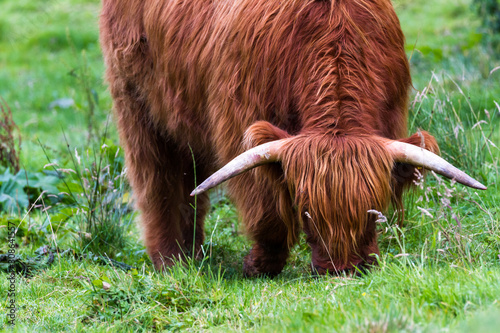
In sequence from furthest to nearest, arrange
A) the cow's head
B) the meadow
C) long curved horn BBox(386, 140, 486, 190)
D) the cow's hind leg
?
the cow's hind leg → the cow's head → long curved horn BBox(386, 140, 486, 190) → the meadow

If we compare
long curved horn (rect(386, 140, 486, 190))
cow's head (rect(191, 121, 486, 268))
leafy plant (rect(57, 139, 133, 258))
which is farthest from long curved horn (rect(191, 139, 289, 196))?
leafy plant (rect(57, 139, 133, 258))

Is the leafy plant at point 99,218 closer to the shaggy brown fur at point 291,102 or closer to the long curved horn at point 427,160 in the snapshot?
the shaggy brown fur at point 291,102

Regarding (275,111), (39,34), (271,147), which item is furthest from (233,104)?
(39,34)

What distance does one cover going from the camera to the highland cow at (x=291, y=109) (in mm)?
3125

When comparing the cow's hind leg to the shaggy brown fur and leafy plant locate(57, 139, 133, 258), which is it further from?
the shaggy brown fur

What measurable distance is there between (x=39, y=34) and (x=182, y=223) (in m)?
10.1

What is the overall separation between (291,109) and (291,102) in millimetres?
38

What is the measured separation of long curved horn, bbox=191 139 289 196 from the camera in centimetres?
313

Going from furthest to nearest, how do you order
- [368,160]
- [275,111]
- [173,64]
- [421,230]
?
[173,64], [421,230], [275,111], [368,160]

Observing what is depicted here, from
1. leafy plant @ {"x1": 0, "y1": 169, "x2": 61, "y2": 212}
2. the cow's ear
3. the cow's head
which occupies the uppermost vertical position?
the cow's ear

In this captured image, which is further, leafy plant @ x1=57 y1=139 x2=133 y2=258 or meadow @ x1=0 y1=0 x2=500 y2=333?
leafy plant @ x1=57 y1=139 x2=133 y2=258

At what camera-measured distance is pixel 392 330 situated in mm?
2279

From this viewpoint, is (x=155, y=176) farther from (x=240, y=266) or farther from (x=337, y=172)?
(x=337, y=172)

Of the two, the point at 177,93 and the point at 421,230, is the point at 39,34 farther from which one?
the point at 421,230
